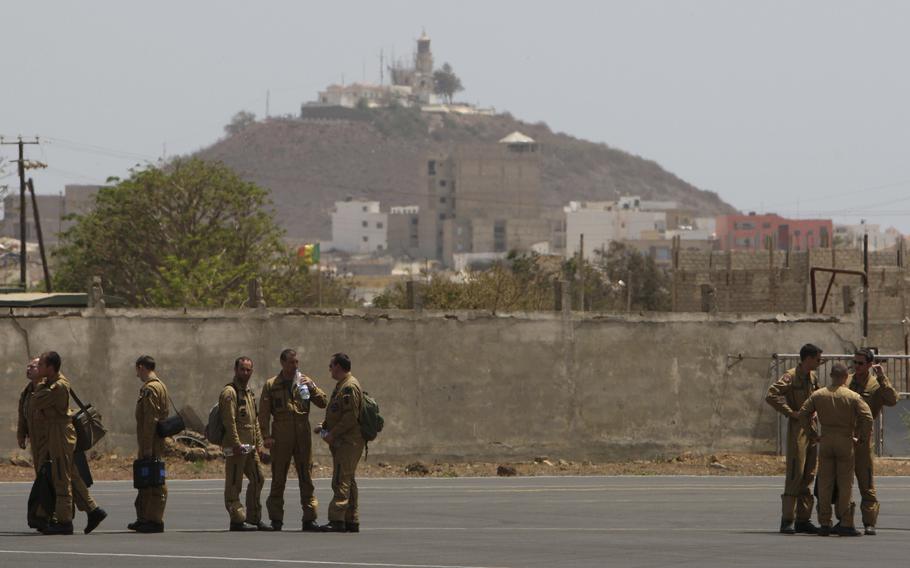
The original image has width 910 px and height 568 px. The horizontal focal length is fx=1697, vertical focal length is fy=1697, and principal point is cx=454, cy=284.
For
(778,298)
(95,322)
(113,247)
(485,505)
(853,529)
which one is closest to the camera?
(853,529)

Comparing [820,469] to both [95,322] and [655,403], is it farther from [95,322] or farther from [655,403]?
Result: [95,322]

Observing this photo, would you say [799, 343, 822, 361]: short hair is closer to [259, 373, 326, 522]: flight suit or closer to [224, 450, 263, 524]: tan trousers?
[259, 373, 326, 522]: flight suit

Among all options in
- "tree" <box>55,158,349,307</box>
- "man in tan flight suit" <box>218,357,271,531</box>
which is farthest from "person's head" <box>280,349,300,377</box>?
"tree" <box>55,158,349,307</box>

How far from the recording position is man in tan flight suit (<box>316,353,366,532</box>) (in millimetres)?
15805

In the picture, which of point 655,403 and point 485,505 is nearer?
point 485,505

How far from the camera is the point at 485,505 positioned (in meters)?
19.6

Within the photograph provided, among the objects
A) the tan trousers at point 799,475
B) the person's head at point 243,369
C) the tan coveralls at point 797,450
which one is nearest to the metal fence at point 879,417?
the tan coveralls at point 797,450

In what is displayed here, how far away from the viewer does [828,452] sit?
1609 cm

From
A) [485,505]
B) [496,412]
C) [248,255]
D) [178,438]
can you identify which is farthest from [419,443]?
[248,255]

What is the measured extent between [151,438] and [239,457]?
0.85 metres

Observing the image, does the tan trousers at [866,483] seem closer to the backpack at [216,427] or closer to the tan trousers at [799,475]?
the tan trousers at [799,475]

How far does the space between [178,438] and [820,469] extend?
44.2 feet

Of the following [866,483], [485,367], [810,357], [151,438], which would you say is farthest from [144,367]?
[485,367]

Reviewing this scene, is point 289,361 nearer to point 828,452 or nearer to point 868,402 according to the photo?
point 828,452
